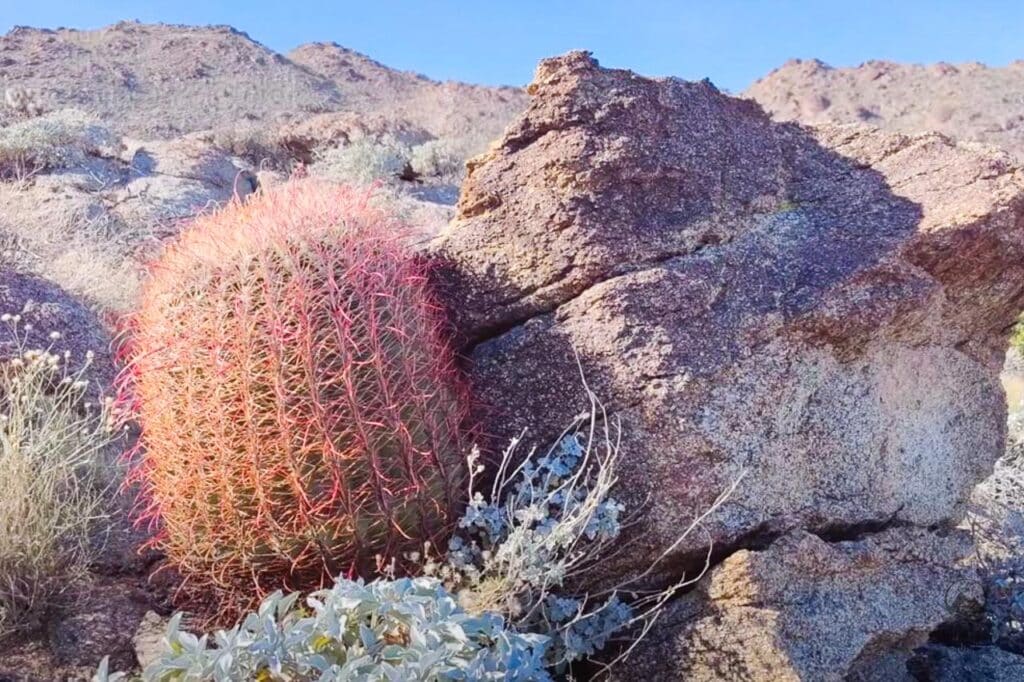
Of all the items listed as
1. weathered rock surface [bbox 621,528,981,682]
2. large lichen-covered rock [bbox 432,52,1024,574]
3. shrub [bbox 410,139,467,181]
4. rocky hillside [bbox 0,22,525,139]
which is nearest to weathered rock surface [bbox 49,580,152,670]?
large lichen-covered rock [bbox 432,52,1024,574]

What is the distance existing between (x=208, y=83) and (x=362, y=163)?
76.2ft

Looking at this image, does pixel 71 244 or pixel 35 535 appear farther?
pixel 71 244

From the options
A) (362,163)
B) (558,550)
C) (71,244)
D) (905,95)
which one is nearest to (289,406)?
(558,550)

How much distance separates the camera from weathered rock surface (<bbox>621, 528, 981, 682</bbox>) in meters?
2.81

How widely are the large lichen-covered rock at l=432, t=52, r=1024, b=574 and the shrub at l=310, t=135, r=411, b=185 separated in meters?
9.75

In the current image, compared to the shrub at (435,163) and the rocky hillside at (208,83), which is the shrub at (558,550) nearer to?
the shrub at (435,163)

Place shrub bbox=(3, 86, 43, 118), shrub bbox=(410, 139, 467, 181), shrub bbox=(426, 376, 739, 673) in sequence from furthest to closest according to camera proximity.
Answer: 1. shrub bbox=(410, 139, 467, 181)
2. shrub bbox=(3, 86, 43, 118)
3. shrub bbox=(426, 376, 739, 673)

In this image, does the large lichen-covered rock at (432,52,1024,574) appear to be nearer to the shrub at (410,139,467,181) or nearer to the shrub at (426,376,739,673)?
the shrub at (426,376,739,673)

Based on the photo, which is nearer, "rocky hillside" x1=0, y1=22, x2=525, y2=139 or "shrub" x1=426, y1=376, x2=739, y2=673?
"shrub" x1=426, y1=376, x2=739, y2=673

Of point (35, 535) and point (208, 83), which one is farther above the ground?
point (208, 83)

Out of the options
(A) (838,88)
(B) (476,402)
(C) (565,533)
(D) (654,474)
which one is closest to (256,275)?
(B) (476,402)

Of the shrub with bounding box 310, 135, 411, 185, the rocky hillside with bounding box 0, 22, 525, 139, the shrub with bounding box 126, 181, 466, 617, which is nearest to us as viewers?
the shrub with bounding box 126, 181, 466, 617

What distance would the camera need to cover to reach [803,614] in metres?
2.96

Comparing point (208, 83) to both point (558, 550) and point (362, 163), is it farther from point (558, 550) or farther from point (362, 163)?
point (558, 550)
